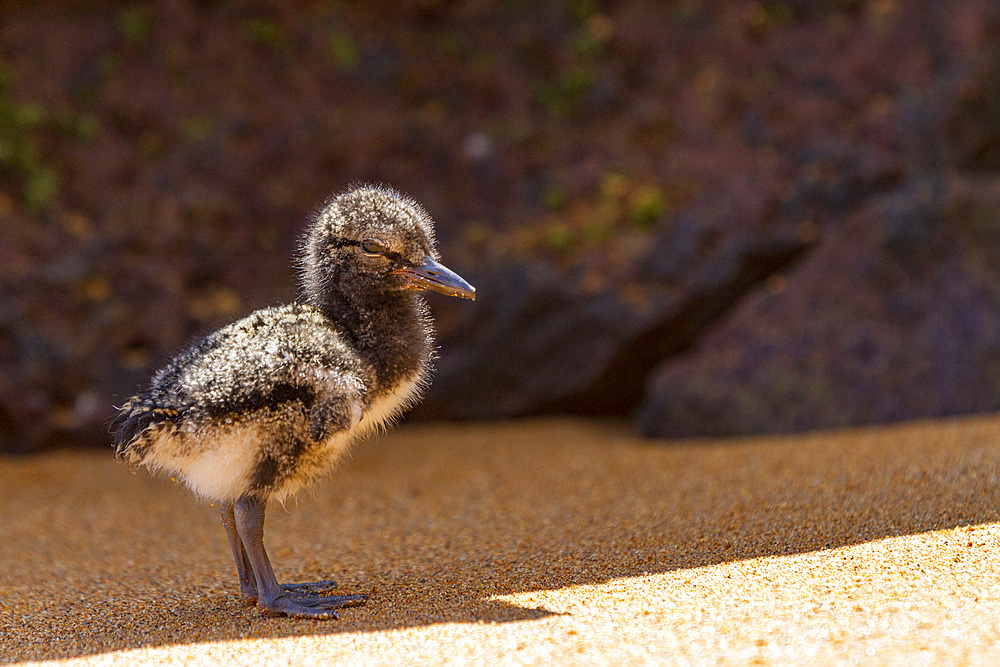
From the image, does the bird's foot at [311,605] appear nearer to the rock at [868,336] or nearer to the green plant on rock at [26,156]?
the rock at [868,336]

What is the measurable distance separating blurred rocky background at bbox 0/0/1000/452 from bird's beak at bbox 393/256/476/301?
3391 millimetres

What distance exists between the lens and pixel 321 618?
413 cm

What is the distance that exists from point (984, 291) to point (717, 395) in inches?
82.3

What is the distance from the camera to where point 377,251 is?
4.57m

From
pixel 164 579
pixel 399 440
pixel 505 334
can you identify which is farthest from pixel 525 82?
pixel 164 579

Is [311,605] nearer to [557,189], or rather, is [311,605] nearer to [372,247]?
[372,247]

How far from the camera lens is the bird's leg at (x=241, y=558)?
14.7ft

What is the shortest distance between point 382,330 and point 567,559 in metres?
1.40

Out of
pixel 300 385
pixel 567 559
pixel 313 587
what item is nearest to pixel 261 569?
pixel 313 587

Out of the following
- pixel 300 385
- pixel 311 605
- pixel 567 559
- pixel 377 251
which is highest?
pixel 377 251

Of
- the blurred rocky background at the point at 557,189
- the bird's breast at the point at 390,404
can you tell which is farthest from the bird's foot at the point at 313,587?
the blurred rocky background at the point at 557,189

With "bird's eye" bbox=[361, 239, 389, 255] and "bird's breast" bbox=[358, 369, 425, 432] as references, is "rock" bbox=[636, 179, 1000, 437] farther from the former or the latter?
"bird's eye" bbox=[361, 239, 389, 255]

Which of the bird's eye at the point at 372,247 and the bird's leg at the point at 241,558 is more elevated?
the bird's eye at the point at 372,247

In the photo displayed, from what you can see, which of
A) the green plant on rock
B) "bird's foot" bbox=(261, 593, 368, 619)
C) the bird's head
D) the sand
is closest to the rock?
the sand
